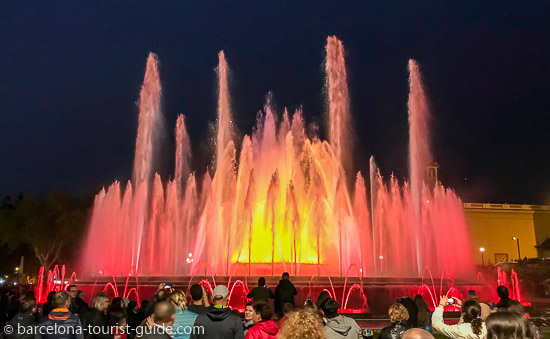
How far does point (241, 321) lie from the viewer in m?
5.67

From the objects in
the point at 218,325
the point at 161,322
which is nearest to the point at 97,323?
the point at 218,325

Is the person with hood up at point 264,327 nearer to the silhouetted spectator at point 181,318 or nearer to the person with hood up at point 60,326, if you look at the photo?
the silhouetted spectator at point 181,318

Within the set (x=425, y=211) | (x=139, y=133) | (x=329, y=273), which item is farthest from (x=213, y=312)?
(x=425, y=211)

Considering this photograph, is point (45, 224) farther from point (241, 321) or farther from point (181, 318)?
point (241, 321)

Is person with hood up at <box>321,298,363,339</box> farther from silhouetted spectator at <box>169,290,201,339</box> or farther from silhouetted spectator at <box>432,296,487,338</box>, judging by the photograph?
silhouetted spectator at <box>169,290,201,339</box>

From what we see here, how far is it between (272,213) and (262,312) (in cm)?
2260

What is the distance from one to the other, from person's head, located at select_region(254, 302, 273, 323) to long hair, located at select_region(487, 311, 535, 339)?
7.94ft

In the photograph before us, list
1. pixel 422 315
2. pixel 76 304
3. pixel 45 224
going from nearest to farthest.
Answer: pixel 422 315
pixel 76 304
pixel 45 224

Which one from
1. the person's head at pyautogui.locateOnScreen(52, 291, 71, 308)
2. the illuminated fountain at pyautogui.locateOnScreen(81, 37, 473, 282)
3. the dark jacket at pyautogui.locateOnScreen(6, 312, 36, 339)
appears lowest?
the dark jacket at pyautogui.locateOnScreen(6, 312, 36, 339)

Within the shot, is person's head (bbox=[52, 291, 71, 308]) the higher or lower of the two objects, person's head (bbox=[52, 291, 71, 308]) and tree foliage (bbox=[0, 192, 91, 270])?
the lower

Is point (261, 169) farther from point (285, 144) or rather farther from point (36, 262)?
point (36, 262)

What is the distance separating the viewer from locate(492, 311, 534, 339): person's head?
333 centimetres

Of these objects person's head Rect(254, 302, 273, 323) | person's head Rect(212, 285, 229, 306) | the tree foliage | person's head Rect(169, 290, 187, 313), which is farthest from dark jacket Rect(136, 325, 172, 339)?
the tree foliage

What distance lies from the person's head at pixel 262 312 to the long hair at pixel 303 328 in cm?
142
